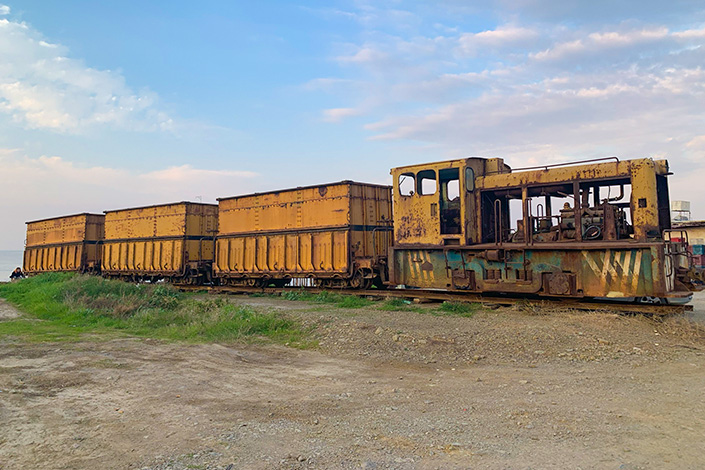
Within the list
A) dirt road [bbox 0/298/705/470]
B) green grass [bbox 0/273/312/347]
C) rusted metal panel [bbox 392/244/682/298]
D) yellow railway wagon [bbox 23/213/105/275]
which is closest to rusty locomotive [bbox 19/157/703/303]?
rusted metal panel [bbox 392/244/682/298]

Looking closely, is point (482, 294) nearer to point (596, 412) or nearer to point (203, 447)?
point (596, 412)

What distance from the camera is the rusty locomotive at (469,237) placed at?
980 cm

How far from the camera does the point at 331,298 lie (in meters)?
14.3

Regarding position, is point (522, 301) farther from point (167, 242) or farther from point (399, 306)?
point (167, 242)

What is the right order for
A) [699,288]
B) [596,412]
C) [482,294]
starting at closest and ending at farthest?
[596,412] → [699,288] → [482,294]

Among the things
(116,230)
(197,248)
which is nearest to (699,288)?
(197,248)

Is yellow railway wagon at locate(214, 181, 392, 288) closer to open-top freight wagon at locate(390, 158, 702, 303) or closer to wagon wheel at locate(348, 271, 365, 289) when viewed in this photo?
wagon wheel at locate(348, 271, 365, 289)

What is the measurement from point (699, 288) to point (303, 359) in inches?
332

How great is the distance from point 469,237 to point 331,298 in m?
4.65

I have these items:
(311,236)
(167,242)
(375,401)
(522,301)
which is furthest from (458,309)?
(167,242)

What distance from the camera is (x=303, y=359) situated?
7199 millimetres

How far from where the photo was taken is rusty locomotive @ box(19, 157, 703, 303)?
9805mm

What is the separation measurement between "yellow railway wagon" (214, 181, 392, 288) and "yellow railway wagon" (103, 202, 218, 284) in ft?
7.56

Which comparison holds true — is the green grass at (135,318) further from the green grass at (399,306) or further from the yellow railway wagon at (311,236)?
the yellow railway wagon at (311,236)
